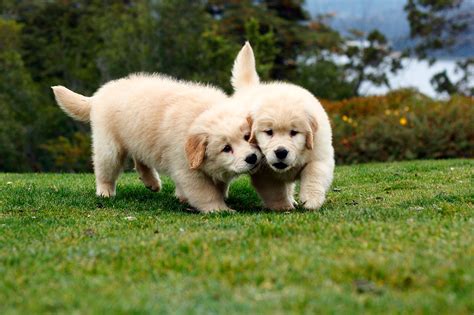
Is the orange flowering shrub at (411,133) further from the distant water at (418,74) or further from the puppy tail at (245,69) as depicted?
the distant water at (418,74)

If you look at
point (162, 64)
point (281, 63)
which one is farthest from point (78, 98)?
point (281, 63)

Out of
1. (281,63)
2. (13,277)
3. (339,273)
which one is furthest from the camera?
(281,63)

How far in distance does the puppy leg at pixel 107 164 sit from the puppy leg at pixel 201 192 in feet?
4.32

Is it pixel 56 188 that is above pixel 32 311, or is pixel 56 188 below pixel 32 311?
below

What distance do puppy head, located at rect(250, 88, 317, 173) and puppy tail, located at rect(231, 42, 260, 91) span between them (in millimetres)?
1657

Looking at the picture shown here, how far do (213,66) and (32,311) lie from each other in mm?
27656

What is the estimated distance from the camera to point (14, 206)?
7535mm

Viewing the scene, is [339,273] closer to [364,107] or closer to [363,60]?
[364,107]

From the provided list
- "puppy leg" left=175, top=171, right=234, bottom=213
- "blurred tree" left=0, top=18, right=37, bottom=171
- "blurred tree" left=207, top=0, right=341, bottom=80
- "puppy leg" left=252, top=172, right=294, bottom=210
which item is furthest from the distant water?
"puppy leg" left=175, top=171, right=234, bottom=213

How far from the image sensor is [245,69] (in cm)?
845

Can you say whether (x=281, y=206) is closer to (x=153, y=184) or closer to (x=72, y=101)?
(x=153, y=184)

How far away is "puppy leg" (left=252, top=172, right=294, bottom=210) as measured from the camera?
7.28 meters

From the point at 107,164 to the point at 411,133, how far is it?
953 cm

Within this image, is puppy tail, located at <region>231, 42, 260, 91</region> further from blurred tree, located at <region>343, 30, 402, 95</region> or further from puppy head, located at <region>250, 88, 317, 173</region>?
blurred tree, located at <region>343, 30, 402, 95</region>
